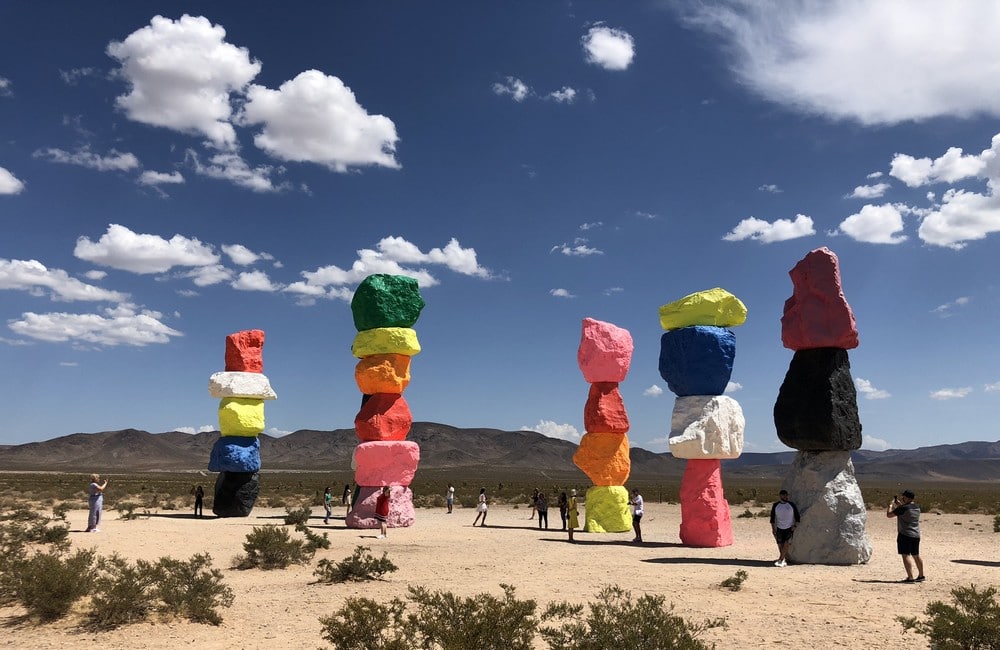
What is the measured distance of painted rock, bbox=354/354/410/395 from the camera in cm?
1873

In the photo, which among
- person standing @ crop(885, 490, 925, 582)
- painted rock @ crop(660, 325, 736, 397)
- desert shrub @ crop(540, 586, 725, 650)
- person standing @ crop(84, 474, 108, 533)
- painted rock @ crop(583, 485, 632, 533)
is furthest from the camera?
painted rock @ crop(583, 485, 632, 533)

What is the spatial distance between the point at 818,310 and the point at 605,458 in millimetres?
7280

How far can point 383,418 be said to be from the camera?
1862 centimetres

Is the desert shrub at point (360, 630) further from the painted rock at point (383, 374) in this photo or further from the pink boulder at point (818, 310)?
the painted rock at point (383, 374)

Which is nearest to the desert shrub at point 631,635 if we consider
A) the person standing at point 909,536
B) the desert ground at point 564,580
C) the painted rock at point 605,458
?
the desert ground at point 564,580

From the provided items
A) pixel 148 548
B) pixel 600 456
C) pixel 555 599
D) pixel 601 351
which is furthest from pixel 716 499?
pixel 148 548

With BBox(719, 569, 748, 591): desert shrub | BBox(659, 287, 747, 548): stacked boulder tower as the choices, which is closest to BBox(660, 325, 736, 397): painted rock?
BBox(659, 287, 747, 548): stacked boulder tower

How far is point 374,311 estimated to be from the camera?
62.7 feet

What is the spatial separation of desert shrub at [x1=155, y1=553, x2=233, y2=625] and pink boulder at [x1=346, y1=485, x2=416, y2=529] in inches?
375

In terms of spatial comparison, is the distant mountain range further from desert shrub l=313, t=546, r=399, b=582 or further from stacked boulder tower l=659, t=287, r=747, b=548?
desert shrub l=313, t=546, r=399, b=582

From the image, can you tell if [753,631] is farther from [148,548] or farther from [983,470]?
[983,470]

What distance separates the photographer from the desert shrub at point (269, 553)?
1152 cm

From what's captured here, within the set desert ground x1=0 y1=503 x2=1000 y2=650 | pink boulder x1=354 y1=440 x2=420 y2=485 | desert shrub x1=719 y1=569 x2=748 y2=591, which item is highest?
pink boulder x1=354 y1=440 x2=420 y2=485

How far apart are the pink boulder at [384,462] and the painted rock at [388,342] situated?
8.11ft
